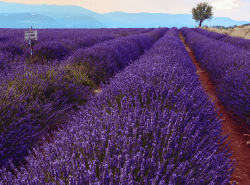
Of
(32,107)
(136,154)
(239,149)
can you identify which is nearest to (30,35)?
(32,107)

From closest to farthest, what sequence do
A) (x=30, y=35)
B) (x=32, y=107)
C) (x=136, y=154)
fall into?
(x=136, y=154), (x=32, y=107), (x=30, y=35)

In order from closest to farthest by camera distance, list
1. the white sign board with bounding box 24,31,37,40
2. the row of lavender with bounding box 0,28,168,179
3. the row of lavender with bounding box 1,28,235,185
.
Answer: the row of lavender with bounding box 1,28,235,185 < the row of lavender with bounding box 0,28,168,179 < the white sign board with bounding box 24,31,37,40

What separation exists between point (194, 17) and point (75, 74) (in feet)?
137

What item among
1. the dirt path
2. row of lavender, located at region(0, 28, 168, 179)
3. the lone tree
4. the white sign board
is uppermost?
the lone tree

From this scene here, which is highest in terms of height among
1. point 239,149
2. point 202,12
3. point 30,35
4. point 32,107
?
point 202,12

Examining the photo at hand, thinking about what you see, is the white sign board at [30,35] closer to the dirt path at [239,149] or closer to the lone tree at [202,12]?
the dirt path at [239,149]

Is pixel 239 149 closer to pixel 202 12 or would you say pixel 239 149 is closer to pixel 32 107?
pixel 32 107

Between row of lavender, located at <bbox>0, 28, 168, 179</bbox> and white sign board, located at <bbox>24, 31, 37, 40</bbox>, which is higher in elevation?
white sign board, located at <bbox>24, 31, 37, 40</bbox>

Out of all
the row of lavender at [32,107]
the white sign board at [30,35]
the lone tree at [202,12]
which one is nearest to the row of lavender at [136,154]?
the row of lavender at [32,107]

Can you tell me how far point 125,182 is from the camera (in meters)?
0.94

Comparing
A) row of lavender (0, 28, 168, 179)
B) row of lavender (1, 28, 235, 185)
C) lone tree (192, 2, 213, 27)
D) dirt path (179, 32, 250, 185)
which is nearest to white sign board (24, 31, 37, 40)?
row of lavender (0, 28, 168, 179)

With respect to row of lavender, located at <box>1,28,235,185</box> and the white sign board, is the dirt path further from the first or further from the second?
the white sign board

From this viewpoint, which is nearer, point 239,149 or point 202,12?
point 239,149

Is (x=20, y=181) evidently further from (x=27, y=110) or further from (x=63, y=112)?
(x=63, y=112)
